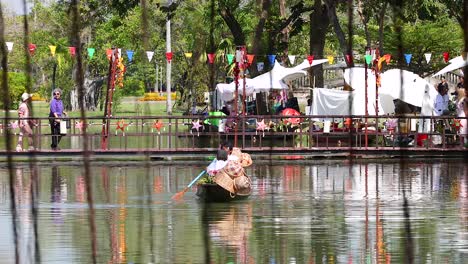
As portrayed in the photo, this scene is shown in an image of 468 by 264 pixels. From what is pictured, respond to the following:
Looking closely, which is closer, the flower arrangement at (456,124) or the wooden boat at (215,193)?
the wooden boat at (215,193)

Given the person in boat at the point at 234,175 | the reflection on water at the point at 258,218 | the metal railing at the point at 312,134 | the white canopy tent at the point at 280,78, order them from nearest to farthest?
the reflection on water at the point at 258,218 < the person in boat at the point at 234,175 < the metal railing at the point at 312,134 < the white canopy tent at the point at 280,78

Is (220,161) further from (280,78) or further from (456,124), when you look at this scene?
(280,78)

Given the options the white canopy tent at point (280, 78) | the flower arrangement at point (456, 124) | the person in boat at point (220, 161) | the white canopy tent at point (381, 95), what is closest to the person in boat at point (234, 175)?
the person in boat at point (220, 161)

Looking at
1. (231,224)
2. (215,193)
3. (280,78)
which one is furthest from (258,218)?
(280,78)

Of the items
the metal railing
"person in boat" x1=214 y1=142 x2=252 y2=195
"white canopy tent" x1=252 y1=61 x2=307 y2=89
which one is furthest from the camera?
"white canopy tent" x1=252 y1=61 x2=307 y2=89

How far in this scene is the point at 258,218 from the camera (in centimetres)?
1527

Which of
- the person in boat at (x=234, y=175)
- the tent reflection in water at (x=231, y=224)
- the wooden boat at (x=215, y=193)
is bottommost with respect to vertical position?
the tent reflection in water at (x=231, y=224)

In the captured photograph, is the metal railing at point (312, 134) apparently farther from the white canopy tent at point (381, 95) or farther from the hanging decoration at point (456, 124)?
the white canopy tent at point (381, 95)

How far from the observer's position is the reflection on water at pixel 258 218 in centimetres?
1225

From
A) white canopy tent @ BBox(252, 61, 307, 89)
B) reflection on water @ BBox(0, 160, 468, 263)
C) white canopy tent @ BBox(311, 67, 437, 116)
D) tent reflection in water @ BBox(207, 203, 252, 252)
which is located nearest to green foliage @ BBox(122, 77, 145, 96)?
white canopy tent @ BBox(252, 61, 307, 89)

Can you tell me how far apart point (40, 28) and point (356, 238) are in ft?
146

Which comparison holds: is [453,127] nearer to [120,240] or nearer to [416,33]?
[120,240]

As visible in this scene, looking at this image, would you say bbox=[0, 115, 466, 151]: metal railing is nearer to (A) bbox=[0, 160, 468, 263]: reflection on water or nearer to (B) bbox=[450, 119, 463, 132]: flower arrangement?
(B) bbox=[450, 119, 463, 132]: flower arrangement

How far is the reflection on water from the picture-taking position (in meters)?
12.2
